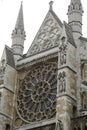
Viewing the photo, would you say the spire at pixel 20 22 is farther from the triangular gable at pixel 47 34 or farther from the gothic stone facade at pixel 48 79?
the triangular gable at pixel 47 34

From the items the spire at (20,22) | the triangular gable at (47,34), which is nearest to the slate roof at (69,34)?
the triangular gable at (47,34)

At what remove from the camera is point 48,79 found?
816 inches

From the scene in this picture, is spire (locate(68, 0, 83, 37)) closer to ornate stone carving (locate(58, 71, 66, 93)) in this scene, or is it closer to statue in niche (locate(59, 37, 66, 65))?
statue in niche (locate(59, 37, 66, 65))

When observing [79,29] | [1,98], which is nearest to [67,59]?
[79,29]

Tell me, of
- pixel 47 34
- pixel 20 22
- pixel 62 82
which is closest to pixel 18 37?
pixel 20 22

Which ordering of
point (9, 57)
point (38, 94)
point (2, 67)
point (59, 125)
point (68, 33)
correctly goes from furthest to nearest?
point (9, 57) < point (2, 67) < point (38, 94) < point (68, 33) < point (59, 125)

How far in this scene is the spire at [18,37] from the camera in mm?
23719

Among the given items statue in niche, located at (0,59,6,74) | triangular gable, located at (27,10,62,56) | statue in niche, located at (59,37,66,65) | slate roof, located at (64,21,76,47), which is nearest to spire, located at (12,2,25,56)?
triangular gable, located at (27,10,62,56)

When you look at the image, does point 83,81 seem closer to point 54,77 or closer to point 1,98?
point 54,77

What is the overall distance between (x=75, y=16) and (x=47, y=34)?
2.36 metres

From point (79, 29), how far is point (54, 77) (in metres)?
3.09

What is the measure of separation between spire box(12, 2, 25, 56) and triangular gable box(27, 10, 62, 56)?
83 centimetres

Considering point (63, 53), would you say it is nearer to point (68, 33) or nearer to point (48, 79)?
point (68, 33)

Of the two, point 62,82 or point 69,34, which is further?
point 69,34
